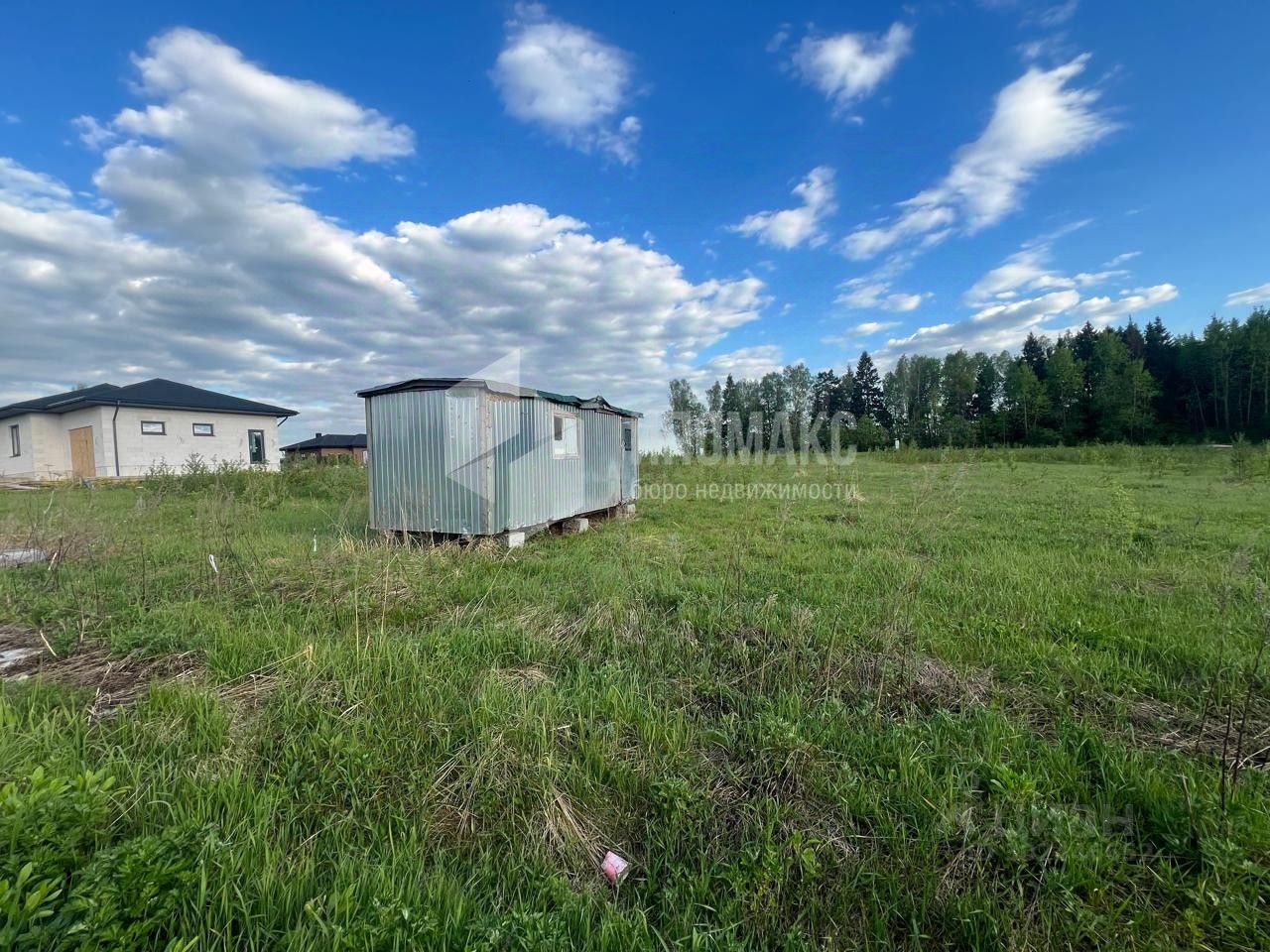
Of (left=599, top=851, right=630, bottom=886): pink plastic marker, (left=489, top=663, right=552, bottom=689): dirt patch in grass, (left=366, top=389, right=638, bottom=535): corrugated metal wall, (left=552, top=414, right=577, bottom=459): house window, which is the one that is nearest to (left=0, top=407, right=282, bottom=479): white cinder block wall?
(left=366, top=389, right=638, bottom=535): corrugated metal wall

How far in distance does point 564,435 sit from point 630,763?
6.42 metres

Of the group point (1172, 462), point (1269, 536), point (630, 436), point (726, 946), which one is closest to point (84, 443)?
point (630, 436)

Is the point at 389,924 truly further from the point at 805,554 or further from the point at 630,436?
the point at 630,436

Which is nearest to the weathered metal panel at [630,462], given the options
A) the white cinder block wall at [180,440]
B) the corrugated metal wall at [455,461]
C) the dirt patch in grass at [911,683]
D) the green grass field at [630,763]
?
the corrugated metal wall at [455,461]

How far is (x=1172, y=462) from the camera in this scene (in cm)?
1603

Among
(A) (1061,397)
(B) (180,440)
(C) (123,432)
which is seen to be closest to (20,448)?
(C) (123,432)

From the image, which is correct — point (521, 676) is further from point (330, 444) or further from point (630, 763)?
point (330, 444)

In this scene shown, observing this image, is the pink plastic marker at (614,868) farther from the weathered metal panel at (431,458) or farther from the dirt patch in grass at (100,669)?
the weathered metal panel at (431,458)

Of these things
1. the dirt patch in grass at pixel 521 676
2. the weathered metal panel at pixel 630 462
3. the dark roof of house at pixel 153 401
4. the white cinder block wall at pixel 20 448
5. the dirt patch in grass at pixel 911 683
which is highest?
the dark roof of house at pixel 153 401

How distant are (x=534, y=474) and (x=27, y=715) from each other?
208 inches

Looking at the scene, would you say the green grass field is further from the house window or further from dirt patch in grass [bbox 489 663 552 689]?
the house window

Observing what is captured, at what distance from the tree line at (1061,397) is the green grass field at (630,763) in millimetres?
20159

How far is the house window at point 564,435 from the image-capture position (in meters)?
7.90

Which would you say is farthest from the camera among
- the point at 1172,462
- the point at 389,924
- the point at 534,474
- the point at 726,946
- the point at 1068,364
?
the point at 1068,364
